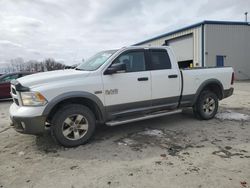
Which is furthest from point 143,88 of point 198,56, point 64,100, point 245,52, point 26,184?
point 245,52

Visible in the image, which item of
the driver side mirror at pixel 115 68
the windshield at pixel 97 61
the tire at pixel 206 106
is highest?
the windshield at pixel 97 61

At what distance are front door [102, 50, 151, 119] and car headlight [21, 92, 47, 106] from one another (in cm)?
123

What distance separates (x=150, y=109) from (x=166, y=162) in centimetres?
175

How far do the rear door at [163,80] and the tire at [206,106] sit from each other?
0.85m

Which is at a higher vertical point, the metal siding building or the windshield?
the metal siding building

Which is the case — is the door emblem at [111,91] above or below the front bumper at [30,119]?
above

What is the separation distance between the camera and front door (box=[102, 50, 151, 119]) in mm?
4594

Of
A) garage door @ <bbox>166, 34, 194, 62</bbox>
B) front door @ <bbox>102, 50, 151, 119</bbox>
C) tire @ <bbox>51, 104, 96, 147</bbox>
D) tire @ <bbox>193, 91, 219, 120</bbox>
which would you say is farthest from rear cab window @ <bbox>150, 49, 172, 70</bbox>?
garage door @ <bbox>166, 34, 194, 62</bbox>

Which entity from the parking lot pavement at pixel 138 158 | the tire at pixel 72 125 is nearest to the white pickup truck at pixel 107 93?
the tire at pixel 72 125

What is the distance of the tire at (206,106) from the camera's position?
603 cm

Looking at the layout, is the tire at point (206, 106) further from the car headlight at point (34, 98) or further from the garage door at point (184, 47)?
the garage door at point (184, 47)

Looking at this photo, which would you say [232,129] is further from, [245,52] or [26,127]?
[245,52]

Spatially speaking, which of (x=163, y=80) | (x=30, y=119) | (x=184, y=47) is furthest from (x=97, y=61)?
(x=184, y=47)

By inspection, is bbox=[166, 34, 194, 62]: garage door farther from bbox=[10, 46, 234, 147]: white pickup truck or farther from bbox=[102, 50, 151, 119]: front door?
bbox=[102, 50, 151, 119]: front door
